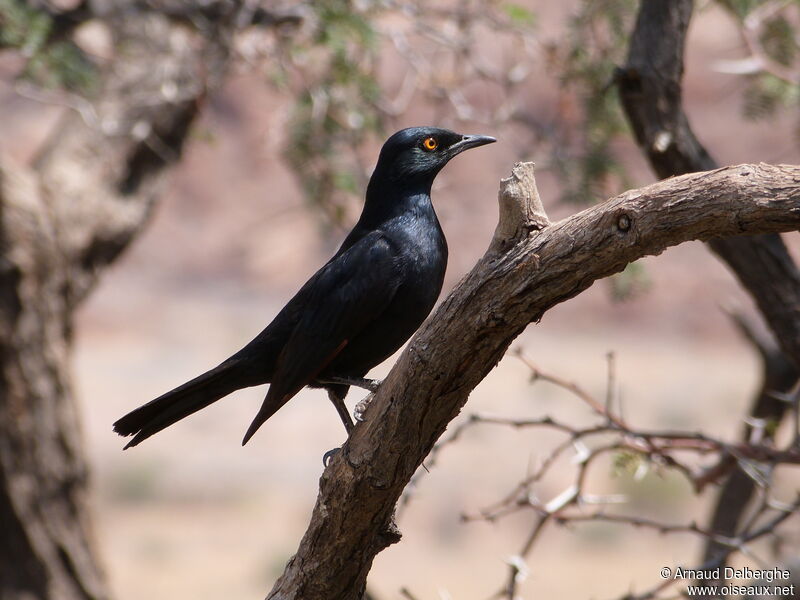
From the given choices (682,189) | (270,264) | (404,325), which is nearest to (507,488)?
(270,264)

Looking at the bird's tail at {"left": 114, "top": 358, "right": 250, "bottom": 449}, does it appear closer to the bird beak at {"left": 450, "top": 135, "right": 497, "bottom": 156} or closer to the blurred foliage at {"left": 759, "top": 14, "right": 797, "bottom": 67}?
the bird beak at {"left": 450, "top": 135, "right": 497, "bottom": 156}

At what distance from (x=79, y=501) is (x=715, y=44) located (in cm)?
2303

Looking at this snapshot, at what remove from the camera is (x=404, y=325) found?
11.0 feet

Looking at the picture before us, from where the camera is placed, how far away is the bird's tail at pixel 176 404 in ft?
11.3

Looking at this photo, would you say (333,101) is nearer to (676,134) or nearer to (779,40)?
(779,40)

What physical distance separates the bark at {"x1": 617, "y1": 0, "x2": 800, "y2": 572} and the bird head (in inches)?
25.0

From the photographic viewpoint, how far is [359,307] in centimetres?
332

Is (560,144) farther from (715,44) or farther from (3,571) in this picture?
(715,44)

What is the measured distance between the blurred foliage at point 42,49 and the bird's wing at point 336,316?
92.0 inches

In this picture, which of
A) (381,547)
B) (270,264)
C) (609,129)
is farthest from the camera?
(270,264)

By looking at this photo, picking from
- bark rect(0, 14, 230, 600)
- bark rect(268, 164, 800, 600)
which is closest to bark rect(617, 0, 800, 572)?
bark rect(268, 164, 800, 600)

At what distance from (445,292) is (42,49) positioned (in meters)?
10.2

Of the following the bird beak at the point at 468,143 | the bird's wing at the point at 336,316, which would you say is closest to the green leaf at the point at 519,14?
the bird beak at the point at 468,143

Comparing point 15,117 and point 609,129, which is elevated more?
point 15,117
